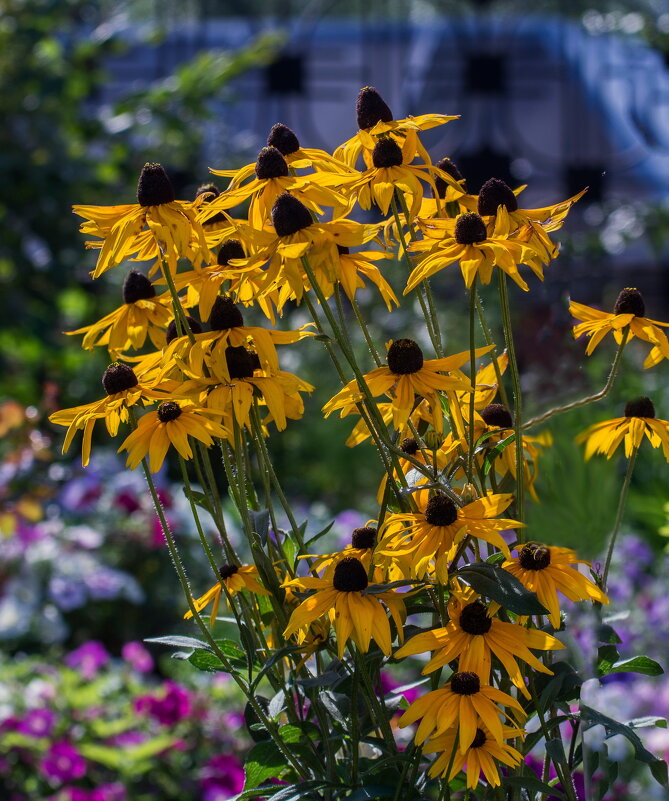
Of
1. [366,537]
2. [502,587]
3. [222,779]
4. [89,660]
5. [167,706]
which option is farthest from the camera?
[89,660]

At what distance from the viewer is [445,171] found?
886mm

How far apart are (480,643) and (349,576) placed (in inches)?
4.3

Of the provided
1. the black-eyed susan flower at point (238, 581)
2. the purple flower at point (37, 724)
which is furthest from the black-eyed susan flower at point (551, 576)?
the purple flower at point (37, 724)

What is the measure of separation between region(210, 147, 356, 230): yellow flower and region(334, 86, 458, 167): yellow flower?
0.06 metres

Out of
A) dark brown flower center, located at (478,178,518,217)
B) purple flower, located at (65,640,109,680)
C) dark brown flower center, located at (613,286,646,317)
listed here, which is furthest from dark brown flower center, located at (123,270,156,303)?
purple flower, located at (65,640,109,680)

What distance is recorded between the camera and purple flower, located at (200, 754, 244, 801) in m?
1.68

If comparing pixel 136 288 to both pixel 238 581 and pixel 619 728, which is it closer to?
pixel 238 581

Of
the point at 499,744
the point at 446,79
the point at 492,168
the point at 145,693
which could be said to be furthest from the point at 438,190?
the point at 446,79

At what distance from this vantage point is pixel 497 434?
85 cm

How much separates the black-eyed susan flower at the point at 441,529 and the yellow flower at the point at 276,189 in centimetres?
25

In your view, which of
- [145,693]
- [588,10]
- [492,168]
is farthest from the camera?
[588,10]

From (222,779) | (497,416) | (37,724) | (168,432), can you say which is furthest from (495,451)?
(37,724)

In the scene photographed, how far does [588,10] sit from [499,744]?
5.46 meters

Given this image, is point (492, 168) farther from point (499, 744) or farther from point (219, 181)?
point (499, 744)
